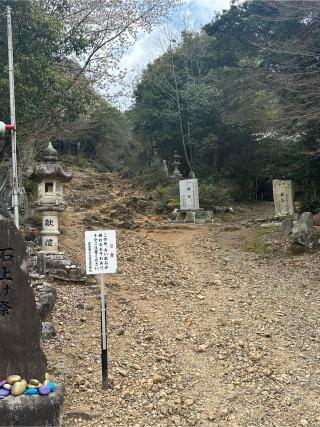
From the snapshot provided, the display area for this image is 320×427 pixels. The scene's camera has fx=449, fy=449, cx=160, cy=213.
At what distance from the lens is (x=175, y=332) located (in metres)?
6.32

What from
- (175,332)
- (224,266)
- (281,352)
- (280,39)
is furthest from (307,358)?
(280,39)

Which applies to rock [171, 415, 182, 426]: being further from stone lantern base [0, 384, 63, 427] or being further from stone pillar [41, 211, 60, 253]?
stone pillar [41, 211, 60, 253]

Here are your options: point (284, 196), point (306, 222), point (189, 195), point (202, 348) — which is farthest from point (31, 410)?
point (189, 195)

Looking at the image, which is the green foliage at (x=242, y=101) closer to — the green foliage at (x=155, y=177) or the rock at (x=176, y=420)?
the green foliage at (x=155, y=177)

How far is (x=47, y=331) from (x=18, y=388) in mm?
1966

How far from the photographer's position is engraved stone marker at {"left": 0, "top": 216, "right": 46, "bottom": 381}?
3.99m

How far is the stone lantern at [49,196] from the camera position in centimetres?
963

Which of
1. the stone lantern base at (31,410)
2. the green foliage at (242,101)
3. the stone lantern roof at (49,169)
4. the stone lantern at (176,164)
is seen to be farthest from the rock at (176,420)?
the stone lantern at (176,164)

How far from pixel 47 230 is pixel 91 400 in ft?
18.7

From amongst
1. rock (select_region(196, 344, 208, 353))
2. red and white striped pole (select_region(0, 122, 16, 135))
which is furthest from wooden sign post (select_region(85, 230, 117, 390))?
red and white striped pole (select_region(0, 122, 16, 135))

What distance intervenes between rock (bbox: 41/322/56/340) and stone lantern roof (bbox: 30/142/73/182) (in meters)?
4.43

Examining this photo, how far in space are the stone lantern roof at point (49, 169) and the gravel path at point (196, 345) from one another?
2424 mm

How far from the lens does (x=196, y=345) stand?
5.88 m

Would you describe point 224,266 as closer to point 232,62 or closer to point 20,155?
point 20,155
